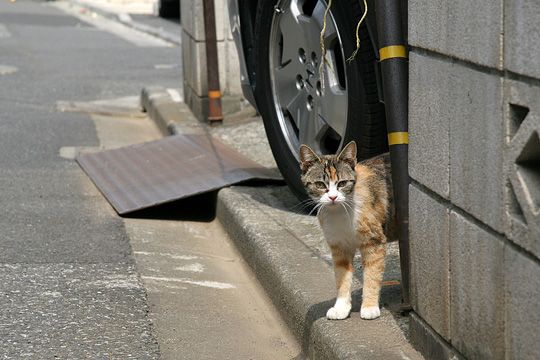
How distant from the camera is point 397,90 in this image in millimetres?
3787

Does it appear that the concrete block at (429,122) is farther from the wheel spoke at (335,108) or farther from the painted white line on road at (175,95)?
the painted white line on road at (175,95)

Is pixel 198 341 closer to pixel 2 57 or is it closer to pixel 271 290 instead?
pixel 271 290

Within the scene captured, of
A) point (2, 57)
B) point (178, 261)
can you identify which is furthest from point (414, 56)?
point (2, 57)

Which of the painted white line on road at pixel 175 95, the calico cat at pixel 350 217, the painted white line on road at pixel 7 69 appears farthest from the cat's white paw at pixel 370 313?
the painted white line on road at pixel 7 69

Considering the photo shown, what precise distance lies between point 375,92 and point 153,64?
9.62 metres

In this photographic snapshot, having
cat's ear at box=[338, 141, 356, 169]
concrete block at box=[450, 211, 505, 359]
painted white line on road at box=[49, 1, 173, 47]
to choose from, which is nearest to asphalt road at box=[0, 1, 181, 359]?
cat's ear at box=[338, 141, 356, 169]

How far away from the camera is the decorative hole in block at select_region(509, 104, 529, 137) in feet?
9.07

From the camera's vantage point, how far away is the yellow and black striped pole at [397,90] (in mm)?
3783

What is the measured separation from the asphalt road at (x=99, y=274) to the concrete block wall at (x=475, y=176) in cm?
110

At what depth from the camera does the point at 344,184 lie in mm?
4020

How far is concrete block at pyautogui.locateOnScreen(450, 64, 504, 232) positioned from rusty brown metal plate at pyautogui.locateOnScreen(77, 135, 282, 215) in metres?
3.31

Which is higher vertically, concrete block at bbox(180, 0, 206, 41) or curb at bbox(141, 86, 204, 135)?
concrete block at bbox(180, 0, 206, 41)

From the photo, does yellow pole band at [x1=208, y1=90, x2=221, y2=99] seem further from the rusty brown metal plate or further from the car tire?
the car tire

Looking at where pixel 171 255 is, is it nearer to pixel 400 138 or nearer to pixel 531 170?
pixel 400 138
